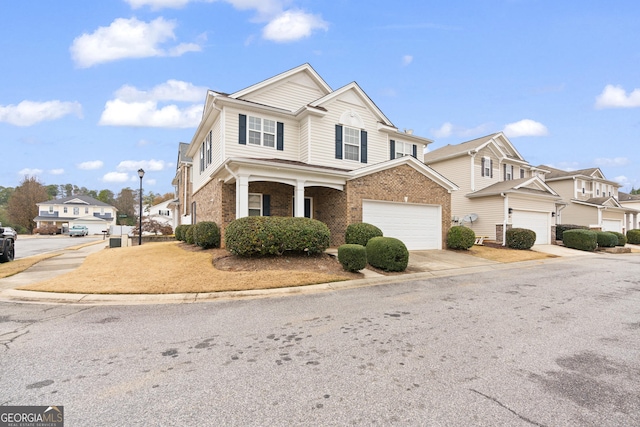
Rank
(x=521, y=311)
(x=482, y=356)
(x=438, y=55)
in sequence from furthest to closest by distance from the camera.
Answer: (x=438, y=55) < (x=521, y=311) < (x=482, y=356)

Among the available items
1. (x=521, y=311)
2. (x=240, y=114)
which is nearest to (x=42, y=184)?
(x=240, y=114)

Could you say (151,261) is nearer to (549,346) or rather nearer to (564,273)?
(549,346)

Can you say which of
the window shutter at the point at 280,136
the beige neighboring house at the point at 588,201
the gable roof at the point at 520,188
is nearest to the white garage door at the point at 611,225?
the beige neighboring house at the point at 588,201

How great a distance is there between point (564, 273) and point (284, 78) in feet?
48.0

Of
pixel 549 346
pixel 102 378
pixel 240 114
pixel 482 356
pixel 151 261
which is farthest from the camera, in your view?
pixel 240 114

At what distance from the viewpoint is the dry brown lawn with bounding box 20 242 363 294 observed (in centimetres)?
771

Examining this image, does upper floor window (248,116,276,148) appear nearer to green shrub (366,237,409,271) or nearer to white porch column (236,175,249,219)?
white porch column (236,175,249,219)

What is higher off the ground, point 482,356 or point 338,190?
point 338,190

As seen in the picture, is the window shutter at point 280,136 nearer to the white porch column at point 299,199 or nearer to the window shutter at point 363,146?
the white porch column at point 299,199

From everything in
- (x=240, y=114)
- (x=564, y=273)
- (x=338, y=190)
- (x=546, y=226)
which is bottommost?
(x=564, y=273)

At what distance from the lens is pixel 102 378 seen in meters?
3.42

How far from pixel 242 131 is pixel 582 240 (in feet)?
69.5

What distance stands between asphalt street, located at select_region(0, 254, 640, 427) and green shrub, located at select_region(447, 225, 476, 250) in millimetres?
8810

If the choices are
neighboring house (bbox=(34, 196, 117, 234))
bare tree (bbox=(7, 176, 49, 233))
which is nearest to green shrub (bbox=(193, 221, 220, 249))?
neighboring house (bbox=(34, 196, 117, 234))
